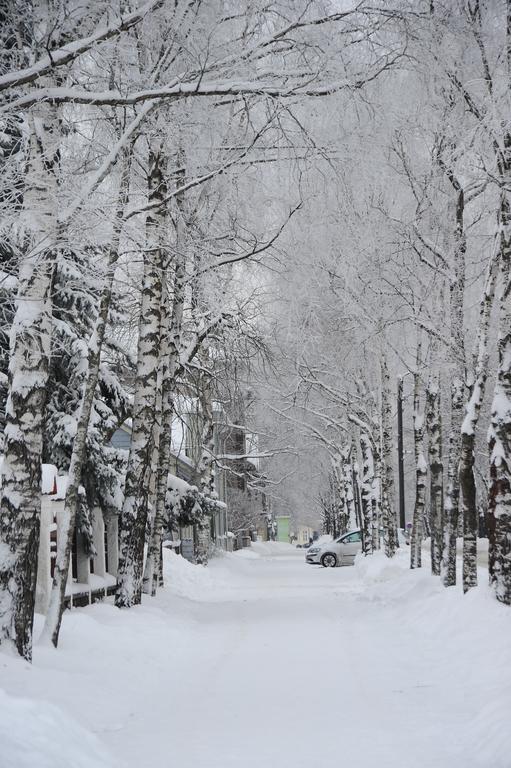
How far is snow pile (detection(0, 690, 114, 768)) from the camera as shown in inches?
222

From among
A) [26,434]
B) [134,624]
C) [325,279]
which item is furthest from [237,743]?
[325,279]

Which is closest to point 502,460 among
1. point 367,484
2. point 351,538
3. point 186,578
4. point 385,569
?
point 385,569

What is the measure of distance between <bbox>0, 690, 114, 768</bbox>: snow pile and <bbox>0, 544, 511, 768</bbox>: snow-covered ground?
0.01 metres

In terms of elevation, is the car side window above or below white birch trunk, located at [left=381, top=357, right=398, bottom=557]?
below

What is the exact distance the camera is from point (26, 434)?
10.0 m

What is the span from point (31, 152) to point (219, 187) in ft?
25.6

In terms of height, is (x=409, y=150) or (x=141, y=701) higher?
(x=409, y=150)

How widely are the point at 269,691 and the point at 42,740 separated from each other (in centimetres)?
429

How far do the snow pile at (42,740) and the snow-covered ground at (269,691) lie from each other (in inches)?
0.5

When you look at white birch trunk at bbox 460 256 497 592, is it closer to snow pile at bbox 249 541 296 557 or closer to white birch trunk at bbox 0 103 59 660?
white birch trunk at bbox 0 103 59 660

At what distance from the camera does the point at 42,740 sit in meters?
6.01

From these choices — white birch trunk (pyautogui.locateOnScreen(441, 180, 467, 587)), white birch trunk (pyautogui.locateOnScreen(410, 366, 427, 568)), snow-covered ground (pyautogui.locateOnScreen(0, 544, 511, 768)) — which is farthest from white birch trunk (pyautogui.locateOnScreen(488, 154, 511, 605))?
A: white birch trunk (pyautogui.locateOnScreen(410, 366, 427, 568))

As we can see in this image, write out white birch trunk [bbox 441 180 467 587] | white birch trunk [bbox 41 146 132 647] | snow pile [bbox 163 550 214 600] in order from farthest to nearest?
snow pile [bbox 163 550 214 600]
white birch trunk [bbox 441 180 467 587]
white birch trunk [bbox 41 146 132 647]

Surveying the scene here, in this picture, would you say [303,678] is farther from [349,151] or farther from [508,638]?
[349,151]
